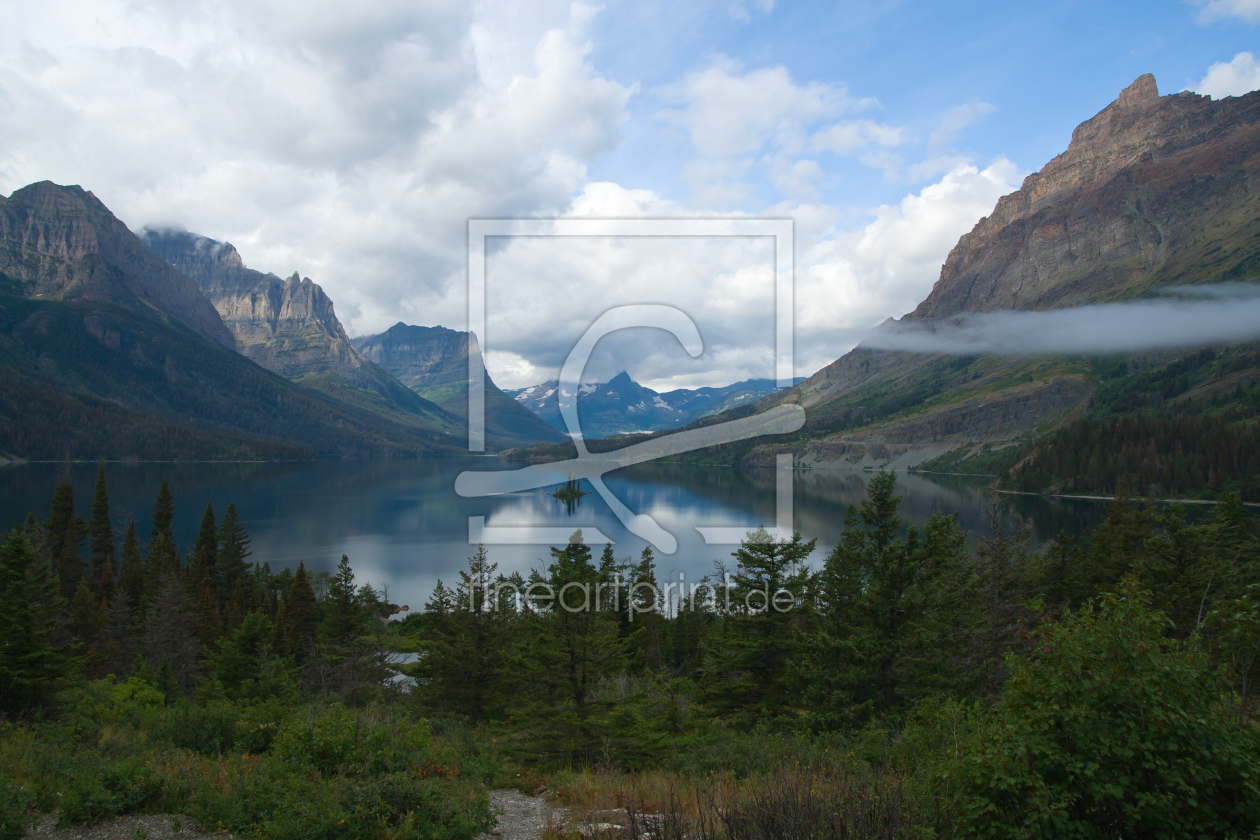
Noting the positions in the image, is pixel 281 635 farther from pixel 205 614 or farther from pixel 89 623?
pixel 89 623

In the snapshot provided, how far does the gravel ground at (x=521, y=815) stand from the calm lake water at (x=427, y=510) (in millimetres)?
39318

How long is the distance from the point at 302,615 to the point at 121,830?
110 ft

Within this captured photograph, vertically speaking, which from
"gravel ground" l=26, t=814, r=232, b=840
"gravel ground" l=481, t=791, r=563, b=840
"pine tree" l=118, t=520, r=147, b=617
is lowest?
"pine tree" l=118, t=520, r=147, b=617

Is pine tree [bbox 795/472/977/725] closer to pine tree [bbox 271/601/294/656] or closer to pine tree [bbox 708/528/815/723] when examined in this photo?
pine tree [bbox 708/528/815/723]

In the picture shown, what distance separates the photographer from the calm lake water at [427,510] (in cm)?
6506

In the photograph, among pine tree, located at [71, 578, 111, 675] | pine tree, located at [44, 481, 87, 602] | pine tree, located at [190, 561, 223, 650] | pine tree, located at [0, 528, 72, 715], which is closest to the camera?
pine tree, located at [0, 528, 72, 715]

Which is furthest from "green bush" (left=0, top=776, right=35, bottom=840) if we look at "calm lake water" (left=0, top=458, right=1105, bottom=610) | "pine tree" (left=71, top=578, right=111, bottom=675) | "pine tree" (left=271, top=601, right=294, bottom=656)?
"calm lake water" (left=0, top=458, right=1105, bottom=610)

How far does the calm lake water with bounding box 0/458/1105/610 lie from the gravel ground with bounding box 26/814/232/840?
42.0 metres

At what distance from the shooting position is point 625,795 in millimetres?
8703

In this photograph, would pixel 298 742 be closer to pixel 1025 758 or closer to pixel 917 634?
pixel 1025 758

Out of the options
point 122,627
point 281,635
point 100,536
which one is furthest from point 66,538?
point 281,635

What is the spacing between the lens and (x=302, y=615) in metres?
37.2

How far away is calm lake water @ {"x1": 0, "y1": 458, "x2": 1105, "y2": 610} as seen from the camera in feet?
213

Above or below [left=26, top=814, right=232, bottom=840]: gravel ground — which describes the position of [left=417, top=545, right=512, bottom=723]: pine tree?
below
